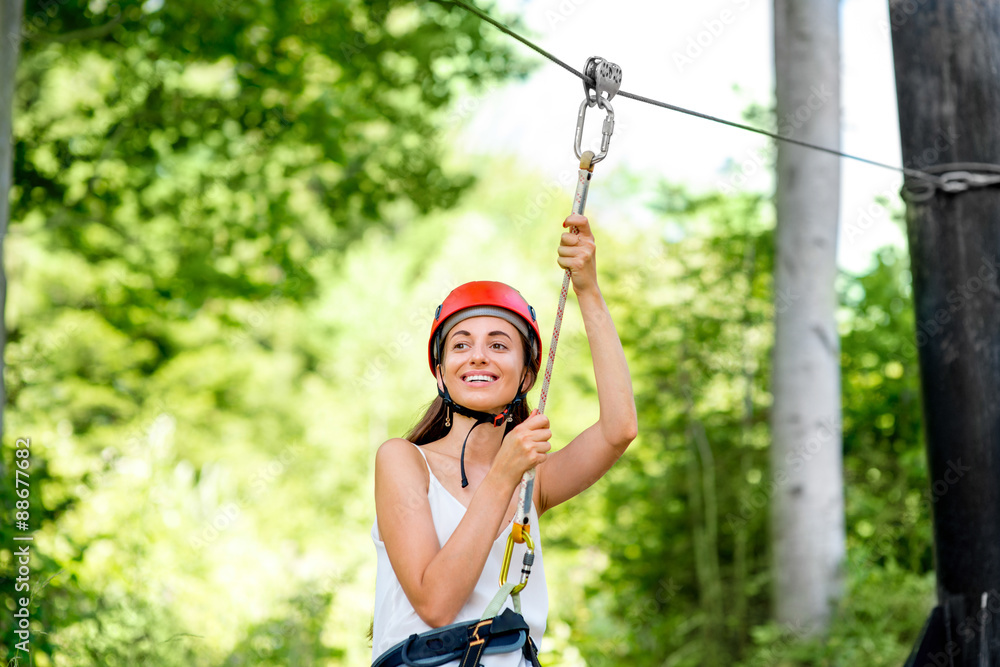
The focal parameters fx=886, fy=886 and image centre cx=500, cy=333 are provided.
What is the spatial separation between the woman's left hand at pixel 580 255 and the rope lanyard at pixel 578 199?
2 centimetres

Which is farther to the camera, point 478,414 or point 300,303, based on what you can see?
point 300,303

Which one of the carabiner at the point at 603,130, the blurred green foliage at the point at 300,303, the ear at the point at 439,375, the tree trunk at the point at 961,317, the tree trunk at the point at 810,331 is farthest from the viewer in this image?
the blurred green foliage at the point at 300,303

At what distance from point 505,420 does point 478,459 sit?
0.13m

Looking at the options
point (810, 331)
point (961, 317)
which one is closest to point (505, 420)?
point (961, 317)

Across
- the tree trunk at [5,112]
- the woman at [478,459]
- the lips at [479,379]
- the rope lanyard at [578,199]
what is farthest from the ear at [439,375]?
the tree trunk at [5,112]

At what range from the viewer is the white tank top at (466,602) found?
2.05 metres

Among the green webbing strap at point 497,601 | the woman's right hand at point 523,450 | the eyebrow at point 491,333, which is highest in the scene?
the eyebrow at point 491,333

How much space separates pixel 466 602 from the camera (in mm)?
2084

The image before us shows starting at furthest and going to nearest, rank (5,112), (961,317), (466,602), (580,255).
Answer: (5,112) < (961,317) < (580,255) < (466,602)

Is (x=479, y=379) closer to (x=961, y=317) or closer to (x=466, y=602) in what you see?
(x=466, y=602)

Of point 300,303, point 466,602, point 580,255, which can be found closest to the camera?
point 466,602

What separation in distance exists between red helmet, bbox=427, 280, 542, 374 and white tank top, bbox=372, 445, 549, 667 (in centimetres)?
36

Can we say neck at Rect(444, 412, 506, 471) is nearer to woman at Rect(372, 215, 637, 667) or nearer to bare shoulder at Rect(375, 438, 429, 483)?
woman at Rect(372, 215, 637, 667)

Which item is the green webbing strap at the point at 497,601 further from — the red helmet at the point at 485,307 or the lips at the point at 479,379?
the red helmet at the point at 485,307
